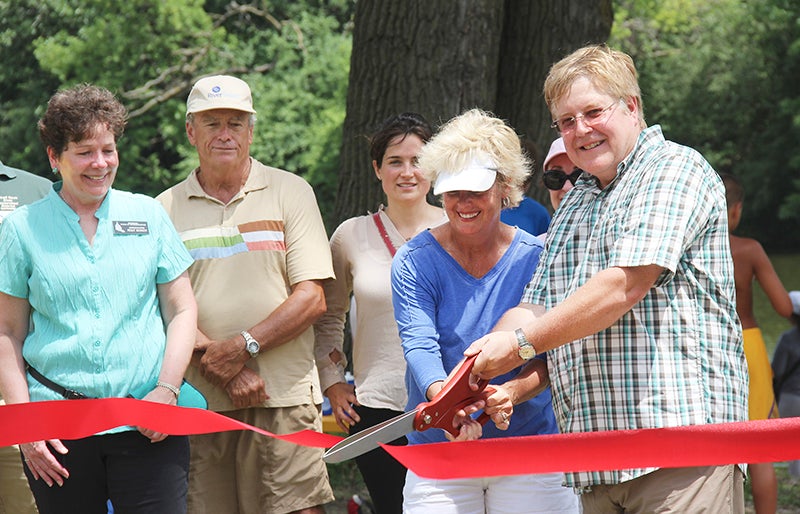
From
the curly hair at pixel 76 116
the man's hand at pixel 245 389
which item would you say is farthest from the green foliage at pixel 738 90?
the curly hair at pixel 76 116

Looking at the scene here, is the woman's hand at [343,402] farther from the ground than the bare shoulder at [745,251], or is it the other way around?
→ the bare shoulder at [745,251]

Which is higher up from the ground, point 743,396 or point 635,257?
point 635,257

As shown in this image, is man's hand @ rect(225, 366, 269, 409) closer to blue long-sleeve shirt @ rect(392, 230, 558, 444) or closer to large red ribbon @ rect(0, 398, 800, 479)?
large red ribbon @ rect(0, 398, 800, 479)

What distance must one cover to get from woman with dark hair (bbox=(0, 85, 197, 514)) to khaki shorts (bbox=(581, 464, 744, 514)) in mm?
1668

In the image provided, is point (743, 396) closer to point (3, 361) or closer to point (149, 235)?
point (149, 235)

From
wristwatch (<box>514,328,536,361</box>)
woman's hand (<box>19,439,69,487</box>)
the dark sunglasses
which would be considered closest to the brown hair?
the dark sunglasses

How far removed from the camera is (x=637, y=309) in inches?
120

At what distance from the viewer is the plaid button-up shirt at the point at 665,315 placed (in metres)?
2.97

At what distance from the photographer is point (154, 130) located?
22641 millimetres

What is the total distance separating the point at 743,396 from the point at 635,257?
583 mm

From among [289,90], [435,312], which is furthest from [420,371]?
[289,90]

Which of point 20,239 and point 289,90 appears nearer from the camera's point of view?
point 20,239

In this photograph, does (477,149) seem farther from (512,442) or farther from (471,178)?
(512,442)

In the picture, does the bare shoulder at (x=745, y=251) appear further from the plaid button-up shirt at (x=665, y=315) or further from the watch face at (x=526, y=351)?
the watch face at (x=526, y=351)
